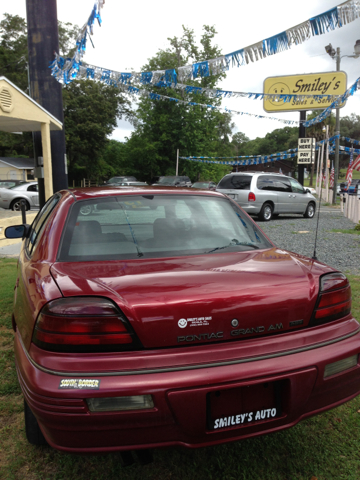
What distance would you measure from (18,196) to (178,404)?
17.4 metres

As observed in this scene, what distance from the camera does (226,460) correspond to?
7.45 ft

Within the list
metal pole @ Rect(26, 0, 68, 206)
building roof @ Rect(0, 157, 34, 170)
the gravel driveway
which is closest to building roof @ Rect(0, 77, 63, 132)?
metal pole @ Rect(26, 0, 68, 206)

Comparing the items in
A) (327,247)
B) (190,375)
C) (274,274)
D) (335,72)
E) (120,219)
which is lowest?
(327,247)

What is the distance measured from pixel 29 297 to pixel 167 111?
45481mm

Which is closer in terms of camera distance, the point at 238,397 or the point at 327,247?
the point at 238,397

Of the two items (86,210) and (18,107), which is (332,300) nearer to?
(86,210)

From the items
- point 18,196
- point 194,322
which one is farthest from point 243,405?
point 18,196

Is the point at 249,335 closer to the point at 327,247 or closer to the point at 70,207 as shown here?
the point at 70,207

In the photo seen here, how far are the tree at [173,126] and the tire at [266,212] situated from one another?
2786 centimetres

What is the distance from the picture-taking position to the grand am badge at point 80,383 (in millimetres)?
1631

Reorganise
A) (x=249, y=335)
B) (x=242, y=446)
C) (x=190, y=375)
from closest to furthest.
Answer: (x=190, y=375), (x=249, y=335), (x=242, y=446)

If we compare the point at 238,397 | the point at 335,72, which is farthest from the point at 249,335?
the point at 335,72

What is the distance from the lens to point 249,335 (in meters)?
1.86

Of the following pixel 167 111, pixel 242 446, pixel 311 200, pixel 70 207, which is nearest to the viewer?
pixel 242 446
